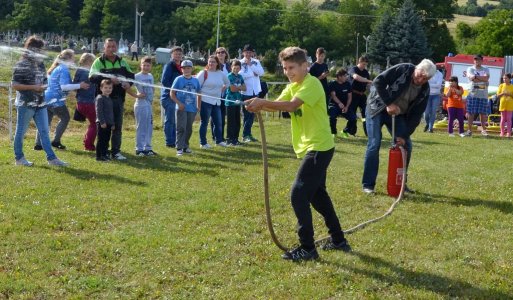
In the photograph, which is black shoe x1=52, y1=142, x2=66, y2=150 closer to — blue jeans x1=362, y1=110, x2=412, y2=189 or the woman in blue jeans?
the woman in blue jeans

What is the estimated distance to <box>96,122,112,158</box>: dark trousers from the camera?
1226cm

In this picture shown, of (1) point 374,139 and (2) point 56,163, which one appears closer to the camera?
(1) point 374,139

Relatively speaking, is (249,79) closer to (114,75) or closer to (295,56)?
(114,75)

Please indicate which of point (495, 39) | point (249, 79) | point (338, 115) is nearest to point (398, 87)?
point (249, 79)

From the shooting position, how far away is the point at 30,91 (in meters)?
11.1

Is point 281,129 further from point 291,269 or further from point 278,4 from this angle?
point 278,4

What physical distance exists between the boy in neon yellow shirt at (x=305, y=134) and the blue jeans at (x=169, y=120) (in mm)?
8167

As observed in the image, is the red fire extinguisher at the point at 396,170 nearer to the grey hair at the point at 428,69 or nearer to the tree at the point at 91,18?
the grey hair at the point at 428,69

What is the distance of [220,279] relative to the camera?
6141mm

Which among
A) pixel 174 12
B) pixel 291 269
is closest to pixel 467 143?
pixel 291 269

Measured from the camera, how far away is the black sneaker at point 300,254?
263 inches

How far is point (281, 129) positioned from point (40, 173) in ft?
34.3

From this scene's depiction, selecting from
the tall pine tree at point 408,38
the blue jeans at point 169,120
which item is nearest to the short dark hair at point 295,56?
the blue jeans at point 169,120

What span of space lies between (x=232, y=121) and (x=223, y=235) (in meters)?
7.99
